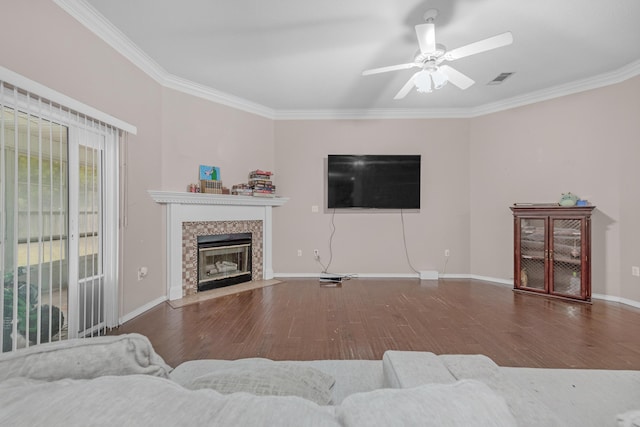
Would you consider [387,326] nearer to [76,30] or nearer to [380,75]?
[380,75]

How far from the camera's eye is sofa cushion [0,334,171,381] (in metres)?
0.60

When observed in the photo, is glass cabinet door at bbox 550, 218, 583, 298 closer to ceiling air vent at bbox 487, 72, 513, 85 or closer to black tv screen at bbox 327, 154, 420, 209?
black tv screen at bbox 327, 154, 420, 209

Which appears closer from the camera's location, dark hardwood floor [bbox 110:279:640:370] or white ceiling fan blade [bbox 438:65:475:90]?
dark hardwood floor [bbox 110:279:640:370]

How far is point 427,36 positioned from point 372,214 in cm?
277

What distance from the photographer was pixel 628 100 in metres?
3.25

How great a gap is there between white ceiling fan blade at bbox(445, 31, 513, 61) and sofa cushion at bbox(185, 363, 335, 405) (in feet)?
8.36

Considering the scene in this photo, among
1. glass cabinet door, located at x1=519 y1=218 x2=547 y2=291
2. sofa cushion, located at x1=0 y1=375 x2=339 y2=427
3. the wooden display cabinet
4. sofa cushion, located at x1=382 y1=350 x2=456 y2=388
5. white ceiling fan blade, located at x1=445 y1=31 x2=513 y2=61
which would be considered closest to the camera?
sofa cushion, located at x1=0 y1=375 x2=339 y2=427

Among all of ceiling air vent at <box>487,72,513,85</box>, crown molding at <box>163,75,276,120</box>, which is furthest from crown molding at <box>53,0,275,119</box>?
ceiling air vent at <box>487,72,513,85</box>

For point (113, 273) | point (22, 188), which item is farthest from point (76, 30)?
point (113, 273)

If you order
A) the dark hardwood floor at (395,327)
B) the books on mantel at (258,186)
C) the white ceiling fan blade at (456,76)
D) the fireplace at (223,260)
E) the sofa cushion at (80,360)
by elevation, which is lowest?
the dark hardwood floor at (395,327)

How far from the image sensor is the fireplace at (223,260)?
378 cm

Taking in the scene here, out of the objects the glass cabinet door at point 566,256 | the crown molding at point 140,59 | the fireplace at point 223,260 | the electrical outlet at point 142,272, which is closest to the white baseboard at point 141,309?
the electrical outlet at point 142,272

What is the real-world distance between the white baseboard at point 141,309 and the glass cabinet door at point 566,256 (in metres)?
4.94

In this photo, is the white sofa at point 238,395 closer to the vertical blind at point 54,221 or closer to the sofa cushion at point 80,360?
the sofa cushion at point 80,360
